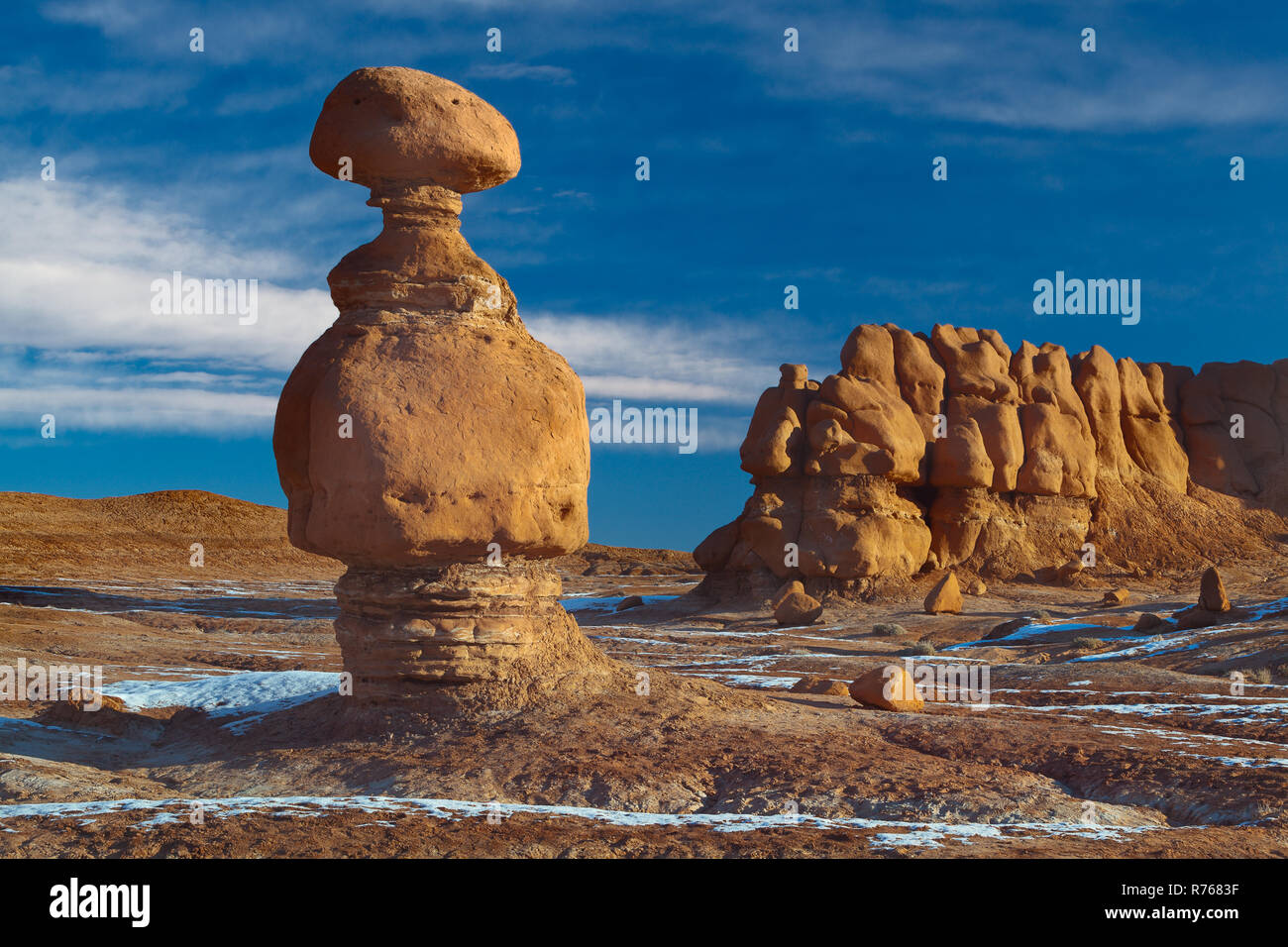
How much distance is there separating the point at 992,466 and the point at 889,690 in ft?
66.6

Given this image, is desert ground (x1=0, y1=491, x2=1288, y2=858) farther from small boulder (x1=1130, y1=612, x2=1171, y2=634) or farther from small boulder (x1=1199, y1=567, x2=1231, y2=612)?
small boulder (x1=1199, y1=567, x2=1231, y2=612)

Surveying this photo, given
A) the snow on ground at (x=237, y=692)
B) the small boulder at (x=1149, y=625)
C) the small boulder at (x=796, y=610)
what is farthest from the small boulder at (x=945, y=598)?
the snow on ground at (x=237, y=692)

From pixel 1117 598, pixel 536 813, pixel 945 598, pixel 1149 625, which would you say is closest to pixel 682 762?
pixel 536 813

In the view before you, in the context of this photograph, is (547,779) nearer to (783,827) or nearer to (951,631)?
(783,827)

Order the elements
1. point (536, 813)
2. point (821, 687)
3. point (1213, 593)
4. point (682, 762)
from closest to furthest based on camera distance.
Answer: point (536, 813) < point (682, 762) < point (821, 687) < point (1213, 593)

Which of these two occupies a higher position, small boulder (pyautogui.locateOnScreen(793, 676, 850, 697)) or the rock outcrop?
the rock outcrop

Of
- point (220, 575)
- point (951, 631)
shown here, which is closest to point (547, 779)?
point (951, 631)

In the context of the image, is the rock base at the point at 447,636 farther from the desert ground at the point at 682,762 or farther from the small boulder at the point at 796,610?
the small boulder at the point at 796,610

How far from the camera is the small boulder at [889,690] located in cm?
1128

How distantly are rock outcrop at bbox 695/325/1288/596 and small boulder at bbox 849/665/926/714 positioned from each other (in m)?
16.3

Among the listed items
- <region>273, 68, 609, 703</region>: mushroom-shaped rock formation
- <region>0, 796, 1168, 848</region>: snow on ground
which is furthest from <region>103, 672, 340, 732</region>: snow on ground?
<region>0, 796, 1168, 848</region>: snow on ground

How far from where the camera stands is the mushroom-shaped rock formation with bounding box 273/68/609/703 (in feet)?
30.6

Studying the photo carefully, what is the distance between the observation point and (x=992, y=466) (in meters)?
30.2

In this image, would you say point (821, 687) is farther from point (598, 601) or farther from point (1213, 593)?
point (598, 601)
